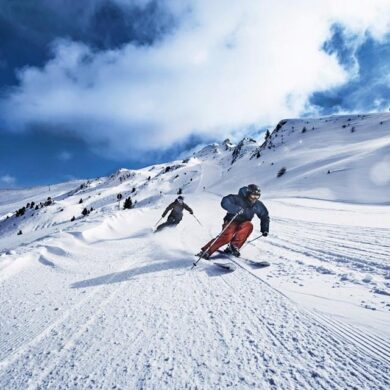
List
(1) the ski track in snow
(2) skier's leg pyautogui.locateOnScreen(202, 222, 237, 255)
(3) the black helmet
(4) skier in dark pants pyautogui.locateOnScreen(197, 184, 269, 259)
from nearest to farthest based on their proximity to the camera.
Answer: (1) the ski track in snow → (2) skier's leg pyautogui.locateOnScreen(202, 222, 237, 255) → (4) skier in dark pants pyautogui.locateOnScreen(197, 184, 269, 259) → (3) the black helmet

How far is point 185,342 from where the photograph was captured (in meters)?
3.04

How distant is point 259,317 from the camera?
11.5ft

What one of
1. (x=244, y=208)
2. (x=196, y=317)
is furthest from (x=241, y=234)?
(x=196, y=317)

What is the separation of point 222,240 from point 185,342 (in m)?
4.11

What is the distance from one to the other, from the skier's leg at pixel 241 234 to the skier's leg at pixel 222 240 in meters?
0.12

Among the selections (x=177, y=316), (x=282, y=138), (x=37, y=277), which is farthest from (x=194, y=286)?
(x=282, y=138)

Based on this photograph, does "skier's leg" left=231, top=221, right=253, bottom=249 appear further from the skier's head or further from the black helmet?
the black helmet

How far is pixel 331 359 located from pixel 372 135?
250ft

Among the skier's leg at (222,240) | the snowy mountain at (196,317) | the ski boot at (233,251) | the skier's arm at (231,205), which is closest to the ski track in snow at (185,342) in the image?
the snowy mountain at (196,317)

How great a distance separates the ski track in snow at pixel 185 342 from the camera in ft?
8.05

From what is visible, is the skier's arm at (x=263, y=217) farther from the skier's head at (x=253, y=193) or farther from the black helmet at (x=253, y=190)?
the black helmet at (x=253, y=190)

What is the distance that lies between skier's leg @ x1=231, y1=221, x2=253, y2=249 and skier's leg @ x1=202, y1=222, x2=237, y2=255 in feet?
0.38

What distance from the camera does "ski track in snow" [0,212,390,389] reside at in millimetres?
2453

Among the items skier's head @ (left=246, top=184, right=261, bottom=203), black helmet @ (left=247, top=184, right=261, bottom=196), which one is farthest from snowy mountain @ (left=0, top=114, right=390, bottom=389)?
black helmet @ (left=247, top=184, right=261, bottom=196)
